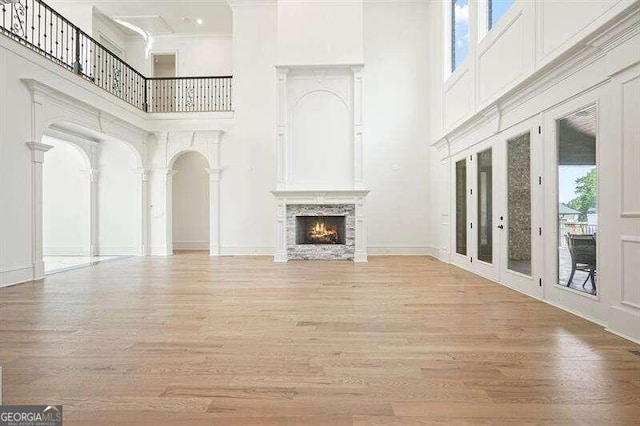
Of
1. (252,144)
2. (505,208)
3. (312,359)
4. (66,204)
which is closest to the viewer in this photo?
(312,359)

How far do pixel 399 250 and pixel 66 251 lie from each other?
909cm

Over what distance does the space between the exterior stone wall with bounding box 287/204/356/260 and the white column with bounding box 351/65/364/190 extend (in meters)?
0.70

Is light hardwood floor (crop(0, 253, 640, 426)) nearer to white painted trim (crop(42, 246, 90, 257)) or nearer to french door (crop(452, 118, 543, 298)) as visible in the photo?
french door (crop(452, 118, 543, 298))

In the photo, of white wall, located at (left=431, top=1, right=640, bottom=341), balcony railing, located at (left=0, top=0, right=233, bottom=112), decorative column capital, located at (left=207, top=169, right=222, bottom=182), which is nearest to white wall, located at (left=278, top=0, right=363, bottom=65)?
balcony railing, located at (left=0, top=0, right=233, bottom=112)

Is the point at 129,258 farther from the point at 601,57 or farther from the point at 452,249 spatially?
the point at 601,57

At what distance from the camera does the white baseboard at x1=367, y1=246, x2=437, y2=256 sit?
10062 mm

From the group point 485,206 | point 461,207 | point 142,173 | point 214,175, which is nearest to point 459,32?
point 461,207

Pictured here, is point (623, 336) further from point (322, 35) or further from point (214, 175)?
point (214, 175)

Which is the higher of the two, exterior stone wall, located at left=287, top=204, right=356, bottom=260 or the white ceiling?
the white ceiling

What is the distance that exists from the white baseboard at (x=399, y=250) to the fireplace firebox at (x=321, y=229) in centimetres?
116

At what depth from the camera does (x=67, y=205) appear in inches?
405

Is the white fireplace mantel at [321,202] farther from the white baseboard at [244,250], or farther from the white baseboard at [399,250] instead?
the white baseboard at [244,250]

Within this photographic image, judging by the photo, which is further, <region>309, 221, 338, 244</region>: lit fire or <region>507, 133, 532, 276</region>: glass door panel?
<region>309, 221, 338, 244</region>: lit fire

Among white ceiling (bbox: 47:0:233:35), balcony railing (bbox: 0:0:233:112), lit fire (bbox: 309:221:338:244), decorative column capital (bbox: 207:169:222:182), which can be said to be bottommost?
lit fire (bbox: 309:221:338:244)
